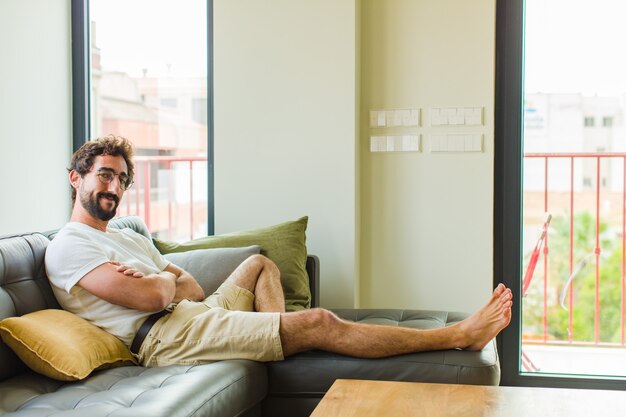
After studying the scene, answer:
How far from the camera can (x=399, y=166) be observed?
377cm

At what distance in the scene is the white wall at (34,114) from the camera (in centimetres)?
356

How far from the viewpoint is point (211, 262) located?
128 inches

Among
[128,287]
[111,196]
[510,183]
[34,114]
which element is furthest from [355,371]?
[34,114]

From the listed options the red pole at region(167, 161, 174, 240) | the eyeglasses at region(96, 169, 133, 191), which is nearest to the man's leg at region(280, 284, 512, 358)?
the eyeglasses at region(96, 169, 133, 191)

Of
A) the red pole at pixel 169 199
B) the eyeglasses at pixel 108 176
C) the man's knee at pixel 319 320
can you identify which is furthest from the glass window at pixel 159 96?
the man's knee at pixel 319 320

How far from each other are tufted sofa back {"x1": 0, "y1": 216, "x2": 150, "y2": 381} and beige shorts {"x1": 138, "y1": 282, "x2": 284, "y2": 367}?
1.27ft

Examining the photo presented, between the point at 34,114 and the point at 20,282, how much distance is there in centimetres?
144

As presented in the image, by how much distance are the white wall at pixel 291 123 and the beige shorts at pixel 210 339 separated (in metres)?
1.08

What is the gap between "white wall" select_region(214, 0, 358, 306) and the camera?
12.1ft

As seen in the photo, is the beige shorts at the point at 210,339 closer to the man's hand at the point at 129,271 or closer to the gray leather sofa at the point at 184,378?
the gray leather sofa at the point at 184,378

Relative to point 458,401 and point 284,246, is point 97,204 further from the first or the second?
point 458,401

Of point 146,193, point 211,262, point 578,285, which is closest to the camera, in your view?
point 211,262

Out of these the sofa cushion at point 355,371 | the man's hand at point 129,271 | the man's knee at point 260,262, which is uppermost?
the man's hand at point 129,271

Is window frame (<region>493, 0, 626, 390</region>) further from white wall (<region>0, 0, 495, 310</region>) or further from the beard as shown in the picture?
the beard
